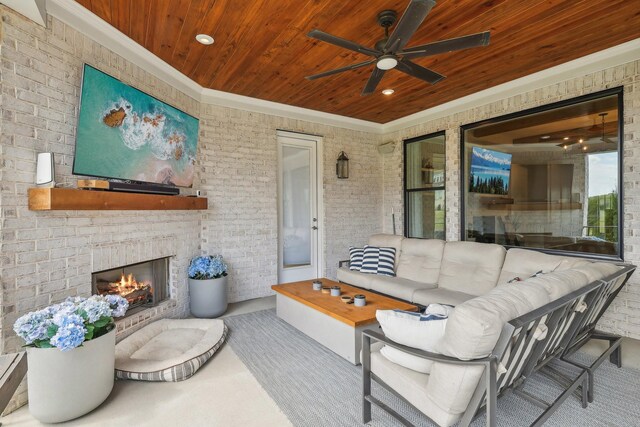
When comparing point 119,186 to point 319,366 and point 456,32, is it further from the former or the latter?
point 456,32

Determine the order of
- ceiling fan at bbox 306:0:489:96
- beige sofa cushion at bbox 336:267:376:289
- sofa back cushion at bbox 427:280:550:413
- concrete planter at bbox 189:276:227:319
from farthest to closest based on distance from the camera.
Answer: beige sofa cushion at bbox 336:267:376:289, concrete planter at bbox 189:276:227:319, ceiling fan at bbox 306:0:489:96, sofa back cushion at bbox 427:280:550:413

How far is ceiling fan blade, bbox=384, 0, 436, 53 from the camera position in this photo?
6.05 ft

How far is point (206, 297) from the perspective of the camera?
371 cm

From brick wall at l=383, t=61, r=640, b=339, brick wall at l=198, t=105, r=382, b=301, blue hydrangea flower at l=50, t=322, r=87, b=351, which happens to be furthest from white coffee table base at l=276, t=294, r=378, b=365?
brick wall at l=383, t=61, r=640, b=339

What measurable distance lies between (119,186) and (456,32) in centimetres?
325

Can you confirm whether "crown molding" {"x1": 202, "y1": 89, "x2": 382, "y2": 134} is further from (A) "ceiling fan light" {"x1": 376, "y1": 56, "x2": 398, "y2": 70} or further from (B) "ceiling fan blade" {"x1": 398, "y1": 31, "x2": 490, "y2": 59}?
(B) "ceiling fan blade" {"x1": 398, "y1": 31, "x2": 490, "y2": 59}

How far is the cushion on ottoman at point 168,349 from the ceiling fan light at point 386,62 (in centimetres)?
275

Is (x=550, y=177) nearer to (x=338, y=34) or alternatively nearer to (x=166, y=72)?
(x=338, y=34)

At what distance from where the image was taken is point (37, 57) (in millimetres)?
2215

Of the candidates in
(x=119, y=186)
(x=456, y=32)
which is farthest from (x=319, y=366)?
(x=456, y=32)

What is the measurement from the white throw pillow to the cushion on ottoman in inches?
65.1

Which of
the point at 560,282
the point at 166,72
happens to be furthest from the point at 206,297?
the point at 560,282

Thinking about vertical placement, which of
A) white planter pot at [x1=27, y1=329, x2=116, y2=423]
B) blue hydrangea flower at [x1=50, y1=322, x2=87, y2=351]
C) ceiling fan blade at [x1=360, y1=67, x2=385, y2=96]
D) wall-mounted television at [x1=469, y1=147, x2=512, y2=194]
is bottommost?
white planter pot at [x1=27, y1=329, x2=116, y2=423]

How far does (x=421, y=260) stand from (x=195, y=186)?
3.01 meters
